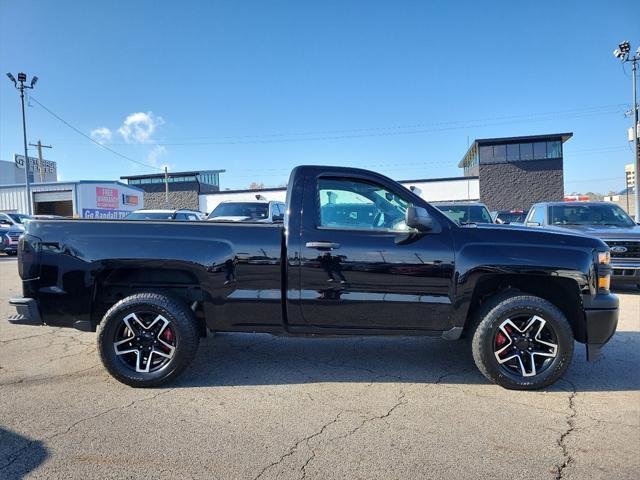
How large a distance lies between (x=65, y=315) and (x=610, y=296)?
4854 mm

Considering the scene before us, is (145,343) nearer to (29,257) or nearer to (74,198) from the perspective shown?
(29,257)

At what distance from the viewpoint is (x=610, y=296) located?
13.0ft

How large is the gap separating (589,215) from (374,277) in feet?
25.3

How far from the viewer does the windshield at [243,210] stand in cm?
1103

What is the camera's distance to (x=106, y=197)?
34.7 metres

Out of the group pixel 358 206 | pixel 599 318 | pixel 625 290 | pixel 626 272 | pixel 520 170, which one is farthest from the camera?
pixel 520 170

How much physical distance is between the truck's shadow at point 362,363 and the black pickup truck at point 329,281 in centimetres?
43

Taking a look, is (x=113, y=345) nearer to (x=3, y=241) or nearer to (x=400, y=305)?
(x=400, y=305)

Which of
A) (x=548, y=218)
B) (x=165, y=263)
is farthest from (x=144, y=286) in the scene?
(x=548, y=218)

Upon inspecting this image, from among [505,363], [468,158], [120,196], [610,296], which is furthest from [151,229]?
[468,158]

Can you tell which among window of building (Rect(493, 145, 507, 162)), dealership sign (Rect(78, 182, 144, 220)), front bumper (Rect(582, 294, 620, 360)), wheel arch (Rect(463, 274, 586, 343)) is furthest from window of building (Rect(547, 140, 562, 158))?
front bumper (Rect(582, 294, 620, 360))

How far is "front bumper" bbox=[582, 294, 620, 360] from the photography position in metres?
3.86

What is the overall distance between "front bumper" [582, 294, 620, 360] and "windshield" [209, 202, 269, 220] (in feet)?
26.2

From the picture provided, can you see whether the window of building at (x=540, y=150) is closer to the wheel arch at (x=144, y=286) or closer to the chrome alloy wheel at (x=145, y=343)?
the wheel arch at (x=144, y=286)
